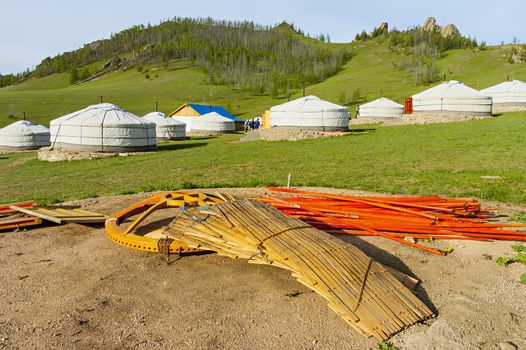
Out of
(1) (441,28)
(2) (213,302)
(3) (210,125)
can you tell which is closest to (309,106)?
(3) (210,125)

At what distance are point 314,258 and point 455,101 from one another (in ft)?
92.5

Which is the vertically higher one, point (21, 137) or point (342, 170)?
point (21, 137)

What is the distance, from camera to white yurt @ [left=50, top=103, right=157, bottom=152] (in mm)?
21109

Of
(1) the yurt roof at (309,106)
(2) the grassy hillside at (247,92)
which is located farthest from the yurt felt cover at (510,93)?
(2) the grassy hillside at (247,92)

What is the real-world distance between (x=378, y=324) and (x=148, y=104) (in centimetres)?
7368

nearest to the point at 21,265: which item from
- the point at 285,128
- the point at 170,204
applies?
the point at 170,204

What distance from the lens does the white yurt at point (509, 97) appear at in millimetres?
33562

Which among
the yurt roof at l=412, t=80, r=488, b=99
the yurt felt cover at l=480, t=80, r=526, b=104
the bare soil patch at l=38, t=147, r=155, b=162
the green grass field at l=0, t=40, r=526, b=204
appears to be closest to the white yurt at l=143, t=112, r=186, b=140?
the bare soil patch at l=38, t=147, r=155, b=162

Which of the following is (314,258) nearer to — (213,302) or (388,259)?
(213,302)

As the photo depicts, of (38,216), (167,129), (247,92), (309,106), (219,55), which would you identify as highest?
(219,55)

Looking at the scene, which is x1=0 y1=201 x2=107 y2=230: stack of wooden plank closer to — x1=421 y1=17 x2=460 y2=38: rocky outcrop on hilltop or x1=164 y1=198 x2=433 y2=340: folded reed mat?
x1=164 y1=198 x2=433 y2=340: folded reed mat

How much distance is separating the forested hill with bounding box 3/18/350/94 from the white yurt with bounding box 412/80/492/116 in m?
52.0

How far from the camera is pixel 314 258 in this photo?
3.77 metres

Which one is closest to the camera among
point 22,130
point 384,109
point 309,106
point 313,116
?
point 313,116
